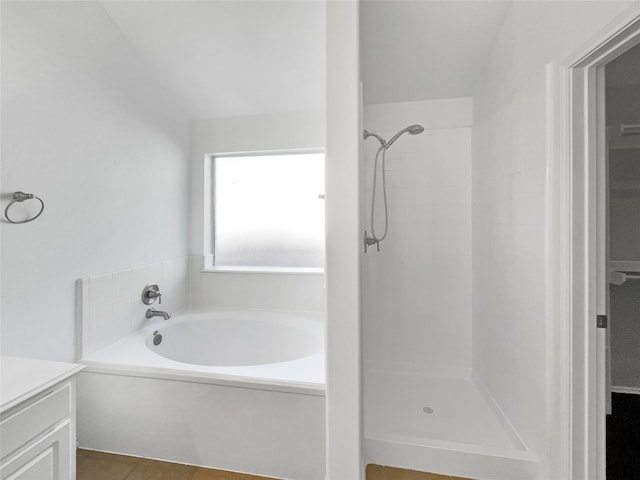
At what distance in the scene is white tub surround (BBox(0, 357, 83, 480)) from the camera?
2.72 ft

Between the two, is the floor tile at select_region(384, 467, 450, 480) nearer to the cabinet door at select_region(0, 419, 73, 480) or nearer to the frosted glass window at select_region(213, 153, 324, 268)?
the cabinet door at select_region(0, 419, 73, 480)

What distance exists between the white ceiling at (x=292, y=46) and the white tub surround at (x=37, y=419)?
76.2 inches

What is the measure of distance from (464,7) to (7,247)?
254cm

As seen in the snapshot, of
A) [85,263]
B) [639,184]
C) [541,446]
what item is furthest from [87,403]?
[639,184]

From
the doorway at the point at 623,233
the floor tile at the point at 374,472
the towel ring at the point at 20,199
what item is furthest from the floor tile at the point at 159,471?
the doorway at the point at 623,233

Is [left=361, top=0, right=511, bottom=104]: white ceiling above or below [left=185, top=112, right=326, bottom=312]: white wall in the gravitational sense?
above

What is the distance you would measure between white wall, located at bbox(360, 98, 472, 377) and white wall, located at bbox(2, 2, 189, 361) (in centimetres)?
159

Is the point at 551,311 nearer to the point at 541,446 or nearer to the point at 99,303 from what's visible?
the point at 541,446

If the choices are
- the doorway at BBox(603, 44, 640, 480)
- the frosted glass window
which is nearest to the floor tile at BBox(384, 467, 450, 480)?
the doorway at BBox(603, 44, 640, 480)

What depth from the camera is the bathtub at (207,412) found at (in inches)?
56.1

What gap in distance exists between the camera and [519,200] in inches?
61.0

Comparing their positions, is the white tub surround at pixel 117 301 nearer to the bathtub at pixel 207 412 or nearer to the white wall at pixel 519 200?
the bathtub at pixel 207 412

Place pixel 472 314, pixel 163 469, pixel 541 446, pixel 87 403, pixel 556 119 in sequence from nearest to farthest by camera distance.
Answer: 1. pixel 556 119
2. pixel 541 446
3. pixel 163 469
4. pixel 87 403
5. pixel 472 314

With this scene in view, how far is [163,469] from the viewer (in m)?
1.52
